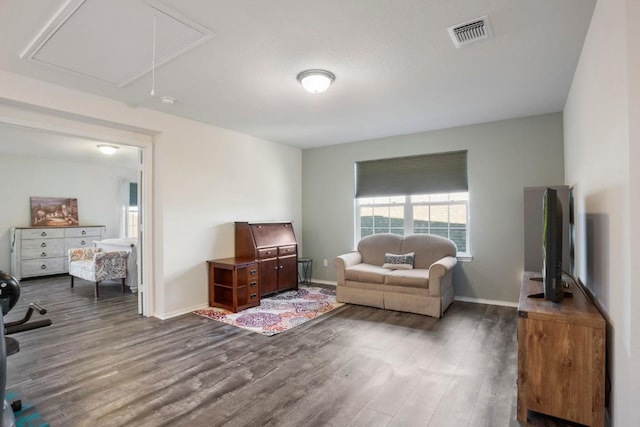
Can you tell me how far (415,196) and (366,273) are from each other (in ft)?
5.30

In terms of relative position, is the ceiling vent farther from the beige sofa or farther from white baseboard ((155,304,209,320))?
white baseboard ((155,304,209,320))

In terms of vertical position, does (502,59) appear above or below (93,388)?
above

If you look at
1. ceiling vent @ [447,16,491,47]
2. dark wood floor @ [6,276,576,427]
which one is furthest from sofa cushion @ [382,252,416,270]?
ceiling vent @ [447,16,491,47]

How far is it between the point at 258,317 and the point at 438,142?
355 cm

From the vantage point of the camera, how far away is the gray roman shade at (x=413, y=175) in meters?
4.88

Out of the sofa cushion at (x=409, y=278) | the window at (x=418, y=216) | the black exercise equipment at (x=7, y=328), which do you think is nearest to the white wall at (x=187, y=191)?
the window at (x=418, y=216)

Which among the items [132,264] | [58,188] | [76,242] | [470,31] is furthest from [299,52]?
[58,188]

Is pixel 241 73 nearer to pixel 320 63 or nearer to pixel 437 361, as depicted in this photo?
pixel 320 63

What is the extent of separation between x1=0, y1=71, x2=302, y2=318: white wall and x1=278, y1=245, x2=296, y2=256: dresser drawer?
2.37 ft

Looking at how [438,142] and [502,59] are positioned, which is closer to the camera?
[502,59]

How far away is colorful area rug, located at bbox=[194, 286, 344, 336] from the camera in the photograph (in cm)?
375

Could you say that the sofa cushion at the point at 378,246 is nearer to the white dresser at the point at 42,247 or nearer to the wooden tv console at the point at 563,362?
the wooden tv console at the point at 563,362

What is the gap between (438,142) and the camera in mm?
4945

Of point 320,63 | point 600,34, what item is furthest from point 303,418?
point 600,34
